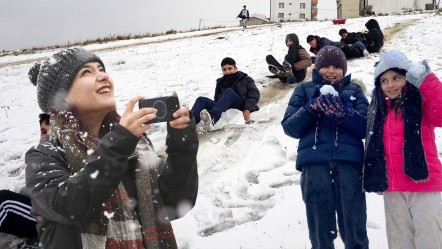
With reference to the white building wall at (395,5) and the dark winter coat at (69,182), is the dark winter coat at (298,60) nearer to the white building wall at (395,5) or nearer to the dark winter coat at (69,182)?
the dark winter coat at (69,182)

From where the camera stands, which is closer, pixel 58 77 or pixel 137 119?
pixel 137 119

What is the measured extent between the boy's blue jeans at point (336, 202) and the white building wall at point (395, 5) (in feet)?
148

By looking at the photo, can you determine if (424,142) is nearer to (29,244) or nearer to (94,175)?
(94,175)

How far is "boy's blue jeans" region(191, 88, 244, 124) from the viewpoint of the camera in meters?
6.78

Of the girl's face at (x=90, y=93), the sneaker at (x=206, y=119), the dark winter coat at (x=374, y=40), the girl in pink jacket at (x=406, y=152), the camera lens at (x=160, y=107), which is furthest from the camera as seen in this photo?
the dark winter coat at (x=374, y=40)

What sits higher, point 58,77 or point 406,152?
point 58,77

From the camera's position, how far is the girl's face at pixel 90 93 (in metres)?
1.73

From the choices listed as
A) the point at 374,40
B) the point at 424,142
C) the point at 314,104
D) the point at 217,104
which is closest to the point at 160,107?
the point at 314,104

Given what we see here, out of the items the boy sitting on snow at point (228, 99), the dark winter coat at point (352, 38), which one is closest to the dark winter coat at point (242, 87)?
the boy sitting on snow at point (228, 99)

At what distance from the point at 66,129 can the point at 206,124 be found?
4988 millimetres

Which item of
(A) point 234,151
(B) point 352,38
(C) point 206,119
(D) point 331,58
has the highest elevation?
(B) point 352,38

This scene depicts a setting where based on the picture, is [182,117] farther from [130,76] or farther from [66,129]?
[130,76]

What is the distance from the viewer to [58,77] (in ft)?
5.81

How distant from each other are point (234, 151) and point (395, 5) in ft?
145
